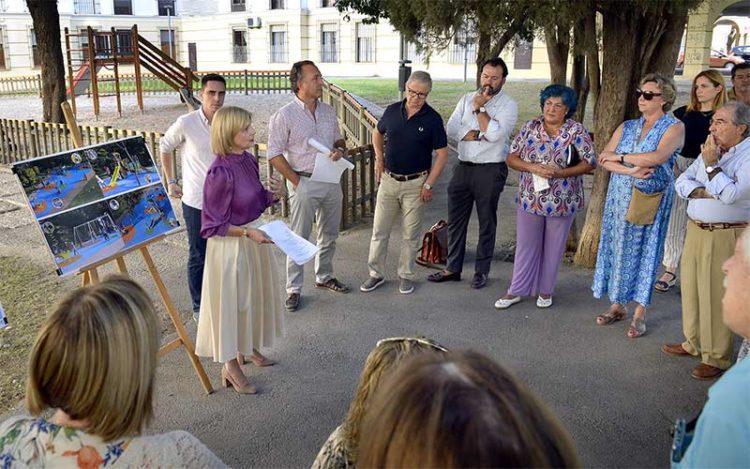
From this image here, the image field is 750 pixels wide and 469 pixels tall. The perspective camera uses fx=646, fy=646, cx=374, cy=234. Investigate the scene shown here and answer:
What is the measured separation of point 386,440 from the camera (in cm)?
112

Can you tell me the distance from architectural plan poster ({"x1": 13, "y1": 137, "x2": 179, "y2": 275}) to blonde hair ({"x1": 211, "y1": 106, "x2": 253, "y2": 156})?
0.53 m

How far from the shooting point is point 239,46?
48000mm

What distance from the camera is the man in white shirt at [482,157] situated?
18.3ft

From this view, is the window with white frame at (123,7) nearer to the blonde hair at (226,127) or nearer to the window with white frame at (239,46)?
the window with white frame at (239,46)

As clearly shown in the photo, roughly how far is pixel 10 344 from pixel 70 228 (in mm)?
2029

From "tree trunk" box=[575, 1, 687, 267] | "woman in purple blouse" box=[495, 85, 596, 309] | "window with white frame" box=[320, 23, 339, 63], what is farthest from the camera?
"window with white frame" box=[320, 23, 339, 63]

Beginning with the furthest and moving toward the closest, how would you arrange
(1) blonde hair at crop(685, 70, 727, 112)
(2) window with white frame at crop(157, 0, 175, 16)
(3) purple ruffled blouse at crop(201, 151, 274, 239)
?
(2) window with white frame at crop(157, 0, 175, 16) < (1) blonde hair at crop(685, 70, 727, 112) < (3) purple ruffled blouse at crop(201, 151, 274, 239)

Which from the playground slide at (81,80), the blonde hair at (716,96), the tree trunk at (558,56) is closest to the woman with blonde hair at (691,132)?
the blonde hair at (716,96)

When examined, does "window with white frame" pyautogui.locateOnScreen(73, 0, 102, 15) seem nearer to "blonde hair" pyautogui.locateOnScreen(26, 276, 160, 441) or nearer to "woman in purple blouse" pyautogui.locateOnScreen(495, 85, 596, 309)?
"woman in purple blouse" pyautogui.locateOnScreen(495, 85, 596, 309)

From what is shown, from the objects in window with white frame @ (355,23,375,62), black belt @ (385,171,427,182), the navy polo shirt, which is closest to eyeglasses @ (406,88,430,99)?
the navy polo shirt

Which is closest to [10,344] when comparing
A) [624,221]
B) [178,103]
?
[624,221]

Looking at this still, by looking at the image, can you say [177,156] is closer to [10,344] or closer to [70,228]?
[10,344]

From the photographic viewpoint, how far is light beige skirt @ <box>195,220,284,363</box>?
394cm

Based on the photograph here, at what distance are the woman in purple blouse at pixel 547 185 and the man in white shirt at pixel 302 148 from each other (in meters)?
1.58
